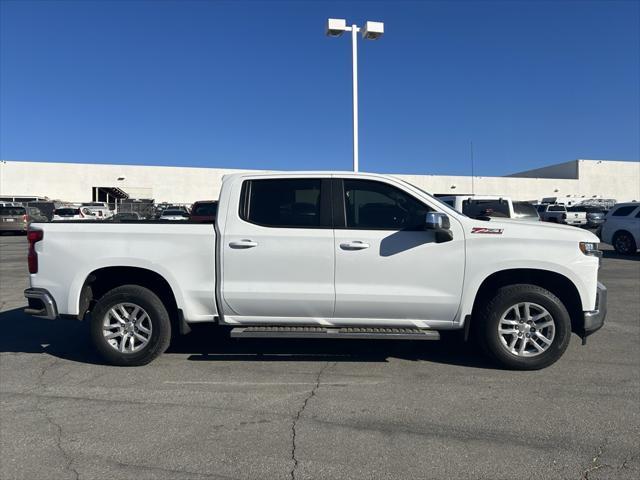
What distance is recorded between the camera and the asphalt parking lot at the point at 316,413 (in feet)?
10.9

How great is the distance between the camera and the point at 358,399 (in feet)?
Answer: 14.5

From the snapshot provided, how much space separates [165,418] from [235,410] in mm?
548

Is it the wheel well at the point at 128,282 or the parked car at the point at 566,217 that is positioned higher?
the parked car at the point at 566,217

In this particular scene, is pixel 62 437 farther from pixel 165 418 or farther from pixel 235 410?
pixel 235 410

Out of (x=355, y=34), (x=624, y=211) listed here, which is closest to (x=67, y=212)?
(x=355, y=34)

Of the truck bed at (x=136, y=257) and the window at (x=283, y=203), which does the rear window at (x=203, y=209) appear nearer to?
the truck bed at (x=136, y=257)

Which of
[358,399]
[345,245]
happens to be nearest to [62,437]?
[358,399]

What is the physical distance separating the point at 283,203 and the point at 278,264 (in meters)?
0.64

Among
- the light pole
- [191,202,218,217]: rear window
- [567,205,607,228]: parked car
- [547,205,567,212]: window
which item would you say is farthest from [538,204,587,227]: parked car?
[191,202,218,217]: rear window

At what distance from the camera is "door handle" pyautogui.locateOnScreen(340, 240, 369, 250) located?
4.94 meters

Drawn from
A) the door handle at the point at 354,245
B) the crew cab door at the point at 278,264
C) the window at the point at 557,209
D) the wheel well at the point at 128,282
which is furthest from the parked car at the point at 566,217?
the wheel well at the point at 128,282

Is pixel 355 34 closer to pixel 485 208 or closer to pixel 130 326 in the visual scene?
pixel 485 208

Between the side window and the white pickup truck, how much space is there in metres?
0.01

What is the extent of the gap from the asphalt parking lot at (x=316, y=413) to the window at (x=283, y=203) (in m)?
1.49
